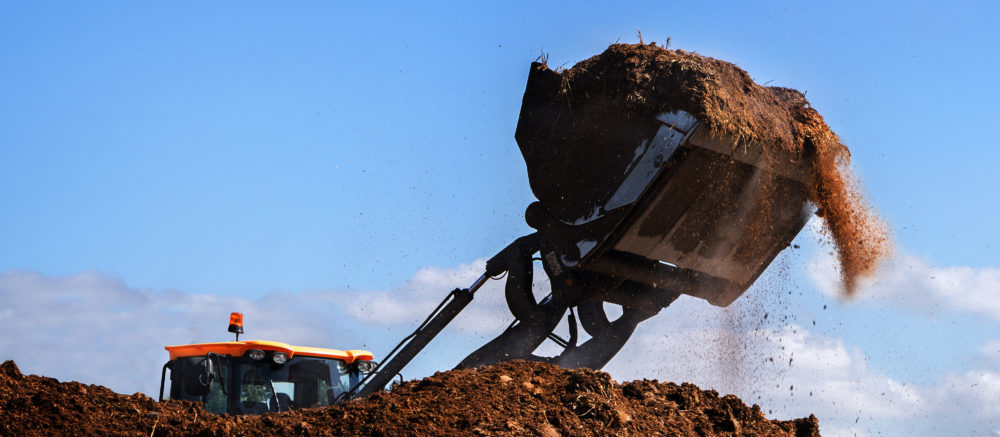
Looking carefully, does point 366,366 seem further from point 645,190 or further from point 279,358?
point 645,190

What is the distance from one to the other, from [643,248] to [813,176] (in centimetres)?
130

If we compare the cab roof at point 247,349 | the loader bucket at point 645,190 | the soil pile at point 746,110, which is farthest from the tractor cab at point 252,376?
the soil pile at point 746,110

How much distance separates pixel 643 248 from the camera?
6.76 metres

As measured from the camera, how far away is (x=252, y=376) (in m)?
6.31

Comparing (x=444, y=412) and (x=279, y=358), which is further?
(x=279, y=358)

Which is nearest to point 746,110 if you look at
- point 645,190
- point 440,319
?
point 645,190

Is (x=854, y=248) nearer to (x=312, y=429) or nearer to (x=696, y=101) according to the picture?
(x=696, y=101)

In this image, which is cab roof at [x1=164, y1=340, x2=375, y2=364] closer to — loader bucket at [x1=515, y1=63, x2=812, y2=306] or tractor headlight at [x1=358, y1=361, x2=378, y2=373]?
tractor headlight at [x1=358, y1=361, x2=378, y2=373]

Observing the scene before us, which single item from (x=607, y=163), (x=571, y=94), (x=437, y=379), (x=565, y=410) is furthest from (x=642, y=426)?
(x=571, y=94)

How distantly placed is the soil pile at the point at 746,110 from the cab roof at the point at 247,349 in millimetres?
2483

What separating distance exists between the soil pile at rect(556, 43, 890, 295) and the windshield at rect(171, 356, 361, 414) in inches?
103

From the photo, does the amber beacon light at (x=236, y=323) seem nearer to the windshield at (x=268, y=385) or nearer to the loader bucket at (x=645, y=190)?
the windshield at (x=268, y=385)

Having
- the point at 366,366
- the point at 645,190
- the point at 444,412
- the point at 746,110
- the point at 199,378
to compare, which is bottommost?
the point at 444,412

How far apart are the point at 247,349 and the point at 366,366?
1.11m
